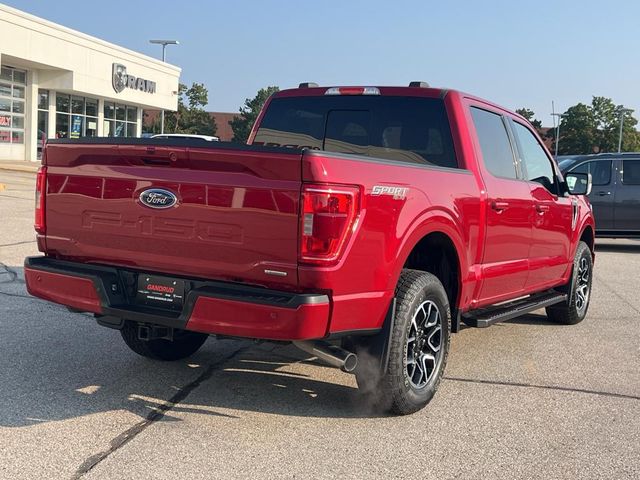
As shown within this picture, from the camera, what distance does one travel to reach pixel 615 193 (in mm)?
14383

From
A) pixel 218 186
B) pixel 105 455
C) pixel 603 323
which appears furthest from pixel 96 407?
pixel 603 323

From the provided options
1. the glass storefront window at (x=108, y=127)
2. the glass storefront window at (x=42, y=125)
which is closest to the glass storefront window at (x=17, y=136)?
the glass storefront window at (x=42, y=125)

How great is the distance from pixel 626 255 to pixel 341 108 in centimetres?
1038

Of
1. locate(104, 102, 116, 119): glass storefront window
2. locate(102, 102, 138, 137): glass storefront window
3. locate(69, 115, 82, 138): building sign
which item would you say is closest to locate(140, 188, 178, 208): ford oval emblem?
locate(69, 115, 82, 138): building sign

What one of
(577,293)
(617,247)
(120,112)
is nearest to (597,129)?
(120,112)

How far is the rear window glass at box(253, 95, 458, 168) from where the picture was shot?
17.5 feet

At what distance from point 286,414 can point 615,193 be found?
11.8 meters

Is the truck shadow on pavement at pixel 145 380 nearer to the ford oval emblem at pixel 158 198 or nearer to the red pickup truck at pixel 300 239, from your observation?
the red pickup truck at pixel 300 239

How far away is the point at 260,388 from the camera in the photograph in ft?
16.0

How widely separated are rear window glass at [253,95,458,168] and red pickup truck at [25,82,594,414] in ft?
0.05

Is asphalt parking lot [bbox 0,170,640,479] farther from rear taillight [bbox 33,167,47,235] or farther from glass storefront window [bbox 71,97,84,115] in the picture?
glass storefront window [bbox 71,97,84,115]

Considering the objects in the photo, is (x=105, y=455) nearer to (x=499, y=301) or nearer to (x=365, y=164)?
(x=365, y=164)

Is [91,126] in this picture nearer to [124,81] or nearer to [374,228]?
[124,81]

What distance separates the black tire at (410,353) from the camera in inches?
165
